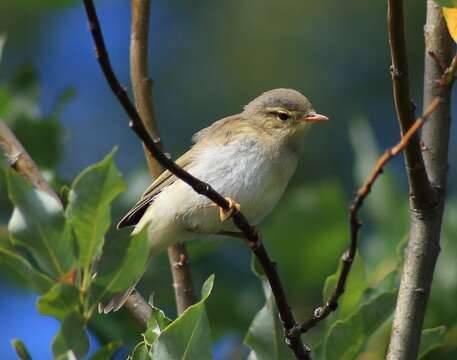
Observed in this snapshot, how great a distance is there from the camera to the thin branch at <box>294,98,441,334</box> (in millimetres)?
1771

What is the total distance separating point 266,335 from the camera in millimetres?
2412

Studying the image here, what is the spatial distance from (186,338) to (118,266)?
0.27m

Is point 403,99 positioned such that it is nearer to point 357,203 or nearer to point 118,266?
point 357,203

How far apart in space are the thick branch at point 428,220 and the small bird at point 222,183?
2.90 feet

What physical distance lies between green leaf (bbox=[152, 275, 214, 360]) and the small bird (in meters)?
1.14

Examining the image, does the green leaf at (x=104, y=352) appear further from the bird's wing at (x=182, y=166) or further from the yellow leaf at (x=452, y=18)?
the bird's wing at (x=182, y=166)

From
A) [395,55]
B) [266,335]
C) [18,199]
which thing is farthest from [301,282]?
[18,199]

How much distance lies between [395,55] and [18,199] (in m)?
0.96

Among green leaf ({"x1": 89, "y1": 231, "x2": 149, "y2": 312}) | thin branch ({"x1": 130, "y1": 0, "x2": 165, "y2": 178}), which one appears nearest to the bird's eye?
thin branch ({"x1": 130, "y1": 0, "x2": 165, "y2": 178})

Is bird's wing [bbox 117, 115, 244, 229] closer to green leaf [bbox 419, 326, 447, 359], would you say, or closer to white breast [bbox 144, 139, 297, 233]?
white breast [bbox 144, 139, 297, 233]

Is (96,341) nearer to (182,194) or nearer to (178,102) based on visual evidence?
(182,194)

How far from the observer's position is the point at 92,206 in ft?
6.04

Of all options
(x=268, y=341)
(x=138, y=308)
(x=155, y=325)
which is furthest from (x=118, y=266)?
(x=138, y=308)

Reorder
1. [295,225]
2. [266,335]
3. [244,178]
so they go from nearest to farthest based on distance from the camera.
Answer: [266,335] < [244,178] < [295,225]
